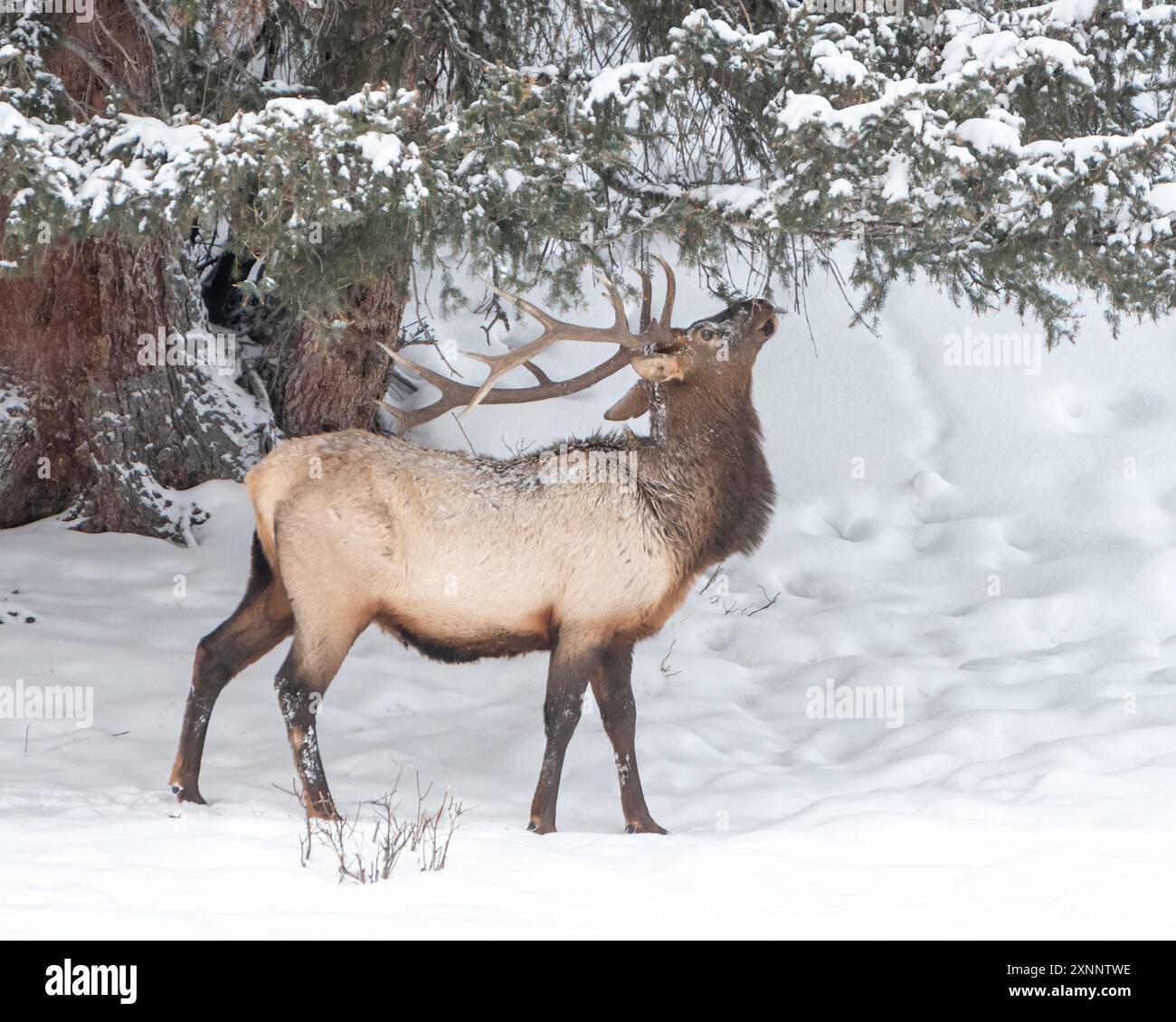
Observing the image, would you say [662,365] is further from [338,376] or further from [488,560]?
[338,376]

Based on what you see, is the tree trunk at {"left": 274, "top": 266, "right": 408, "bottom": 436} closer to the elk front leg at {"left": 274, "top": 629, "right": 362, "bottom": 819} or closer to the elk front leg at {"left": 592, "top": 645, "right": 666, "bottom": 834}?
the elk front leg at {"left": 274, "top": 629, "right": 362, "bottom": 819}

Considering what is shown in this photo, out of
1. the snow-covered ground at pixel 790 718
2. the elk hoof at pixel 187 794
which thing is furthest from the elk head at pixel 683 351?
the elk hoof at pixel 187 794

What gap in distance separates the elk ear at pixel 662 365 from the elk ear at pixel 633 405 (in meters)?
0.20

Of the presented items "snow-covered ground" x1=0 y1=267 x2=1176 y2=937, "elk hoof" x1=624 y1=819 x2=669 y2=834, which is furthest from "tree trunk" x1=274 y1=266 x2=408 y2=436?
"elk hoof" x1=624 y1=819 x2=669 y2=834

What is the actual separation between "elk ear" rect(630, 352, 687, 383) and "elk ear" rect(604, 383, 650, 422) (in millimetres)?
198

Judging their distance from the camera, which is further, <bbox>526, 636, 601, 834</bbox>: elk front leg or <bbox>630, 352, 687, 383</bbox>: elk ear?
<bbox>630, 352, 687, 383</bbox>: elk ear

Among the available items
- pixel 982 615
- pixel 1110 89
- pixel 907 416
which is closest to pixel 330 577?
pixel 1110 89

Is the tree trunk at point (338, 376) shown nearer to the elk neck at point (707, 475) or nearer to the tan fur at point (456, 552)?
the tan fur at point (456, 552)

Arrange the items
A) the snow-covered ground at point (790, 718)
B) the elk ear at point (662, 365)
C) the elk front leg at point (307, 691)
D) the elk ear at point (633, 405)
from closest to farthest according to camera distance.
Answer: the snow-covered ground at point (790, 718)
the elk front leg at point (307, 691)
the elk ear at point (662, 365)
the elk ear at point (633, 405)

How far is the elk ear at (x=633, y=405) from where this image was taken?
19.0ft

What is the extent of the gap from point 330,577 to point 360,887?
1.72m

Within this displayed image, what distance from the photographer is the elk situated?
5.13 meters

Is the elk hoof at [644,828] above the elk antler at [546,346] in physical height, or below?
below
